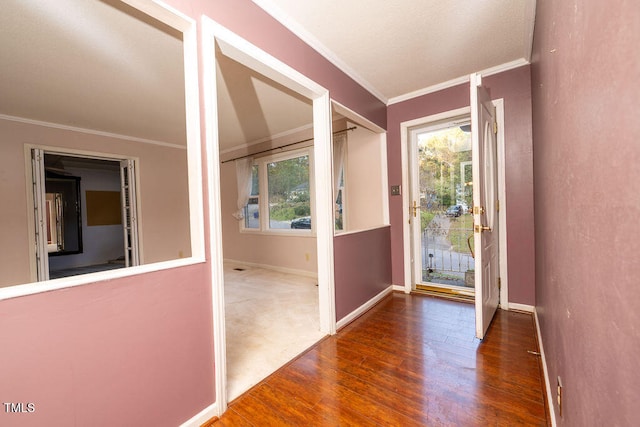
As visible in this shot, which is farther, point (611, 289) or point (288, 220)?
point (288, 220)

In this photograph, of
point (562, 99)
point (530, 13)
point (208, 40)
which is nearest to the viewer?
point (562, 99)

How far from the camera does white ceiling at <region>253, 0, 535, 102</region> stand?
5.99 ft

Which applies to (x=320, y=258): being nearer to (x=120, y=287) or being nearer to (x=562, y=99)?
(x=120, y=287)

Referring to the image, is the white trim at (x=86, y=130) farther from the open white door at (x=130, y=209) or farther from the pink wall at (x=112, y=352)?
the pink wall at (x=112, y=352)

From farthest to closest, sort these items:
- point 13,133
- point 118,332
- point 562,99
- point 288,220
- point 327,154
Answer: point 288,220
point 13,133
point 327,154
point 118,332
point 562,99

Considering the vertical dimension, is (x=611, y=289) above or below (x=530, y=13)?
below

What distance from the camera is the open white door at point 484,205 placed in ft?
6.54

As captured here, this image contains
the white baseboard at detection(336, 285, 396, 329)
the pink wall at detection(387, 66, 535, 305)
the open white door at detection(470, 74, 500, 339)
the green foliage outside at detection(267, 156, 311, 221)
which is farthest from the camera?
the green foliage outside at detection(267, 156, 311, 221)

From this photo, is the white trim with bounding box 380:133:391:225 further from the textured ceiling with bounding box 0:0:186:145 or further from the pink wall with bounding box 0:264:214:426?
the pink wall with bounding box 0:264:214:426

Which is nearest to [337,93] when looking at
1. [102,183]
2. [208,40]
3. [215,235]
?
[208,40]

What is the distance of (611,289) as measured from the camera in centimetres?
55

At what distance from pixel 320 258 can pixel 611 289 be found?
1.89 metres

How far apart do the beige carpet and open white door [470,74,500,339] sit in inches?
A: 57.0

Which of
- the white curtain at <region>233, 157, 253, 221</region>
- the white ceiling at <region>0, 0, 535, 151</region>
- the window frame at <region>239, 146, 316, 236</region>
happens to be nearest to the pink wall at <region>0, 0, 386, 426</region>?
the white ceiling at <region>0, 0, 535, 151</region>
